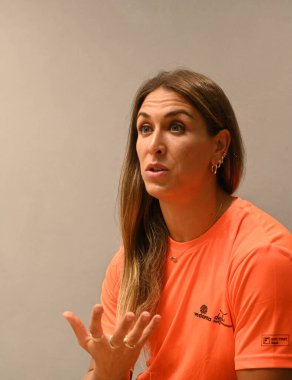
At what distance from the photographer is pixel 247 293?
1.14m

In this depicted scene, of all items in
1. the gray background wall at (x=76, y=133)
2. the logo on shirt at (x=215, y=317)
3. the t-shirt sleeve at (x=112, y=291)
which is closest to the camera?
the logo on shirt at (x=215, y=317)

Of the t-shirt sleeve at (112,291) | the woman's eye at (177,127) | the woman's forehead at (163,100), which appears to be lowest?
the t-shirt sleeve at (112,291)

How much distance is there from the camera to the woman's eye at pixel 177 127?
1.28 meters

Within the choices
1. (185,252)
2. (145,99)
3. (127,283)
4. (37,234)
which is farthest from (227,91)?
(37,234)

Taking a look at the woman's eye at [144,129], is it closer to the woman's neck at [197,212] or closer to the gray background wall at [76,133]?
the woman's neck at [197,212]

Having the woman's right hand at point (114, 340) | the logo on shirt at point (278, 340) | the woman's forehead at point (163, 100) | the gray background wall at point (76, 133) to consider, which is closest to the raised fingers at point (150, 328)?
the woman's right hand at point (114, 340)

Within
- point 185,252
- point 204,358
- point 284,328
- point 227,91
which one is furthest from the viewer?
point 227,91

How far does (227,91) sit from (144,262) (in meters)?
0.57

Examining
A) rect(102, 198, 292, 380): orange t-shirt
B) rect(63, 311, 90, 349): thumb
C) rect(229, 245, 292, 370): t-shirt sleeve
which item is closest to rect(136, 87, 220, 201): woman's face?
rect(102, 198, 292, 380): orange t-shirt

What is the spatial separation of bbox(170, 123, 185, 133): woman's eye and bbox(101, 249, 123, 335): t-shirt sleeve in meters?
0.41

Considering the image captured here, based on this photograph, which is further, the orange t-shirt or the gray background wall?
the gray background wall

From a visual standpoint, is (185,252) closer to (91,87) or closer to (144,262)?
(144,262)

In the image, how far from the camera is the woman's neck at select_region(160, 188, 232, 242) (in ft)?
4.35

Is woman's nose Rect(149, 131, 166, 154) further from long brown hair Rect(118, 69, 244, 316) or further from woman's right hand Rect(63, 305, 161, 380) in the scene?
woman's right hand Rect(63, 305, 161, 380)
